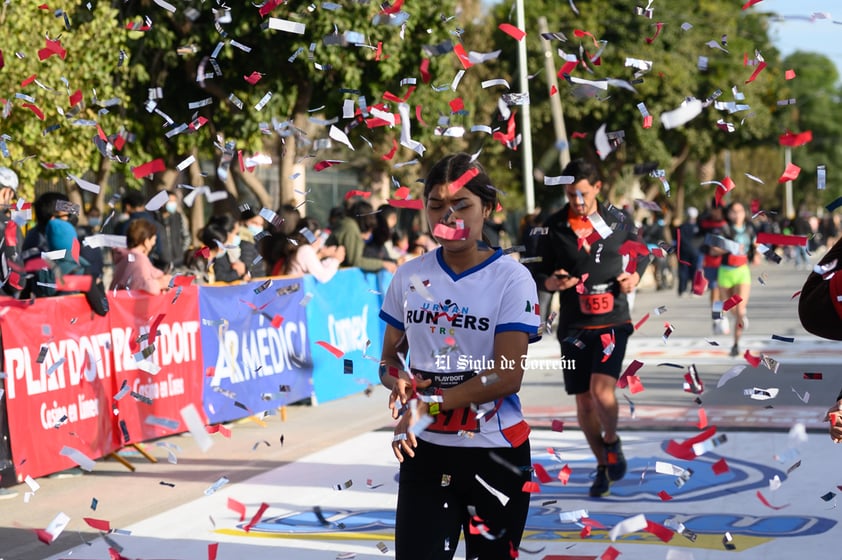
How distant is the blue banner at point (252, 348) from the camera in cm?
1053

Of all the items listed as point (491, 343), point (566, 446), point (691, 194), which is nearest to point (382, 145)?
point (566, 446)

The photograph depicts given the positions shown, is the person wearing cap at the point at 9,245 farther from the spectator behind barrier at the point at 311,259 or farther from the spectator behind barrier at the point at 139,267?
the spectator behind barrier at the point at 311,259

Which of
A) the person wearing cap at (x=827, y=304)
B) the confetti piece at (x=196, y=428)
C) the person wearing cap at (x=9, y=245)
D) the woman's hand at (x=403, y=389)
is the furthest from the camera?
the person wearing cap at (x=9, y=245)

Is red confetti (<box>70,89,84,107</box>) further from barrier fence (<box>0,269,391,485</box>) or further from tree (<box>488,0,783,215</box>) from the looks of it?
tree (<box>488,0,783,215</box>)

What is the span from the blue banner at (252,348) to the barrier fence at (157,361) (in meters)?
0.01

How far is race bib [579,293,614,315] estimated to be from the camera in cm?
764

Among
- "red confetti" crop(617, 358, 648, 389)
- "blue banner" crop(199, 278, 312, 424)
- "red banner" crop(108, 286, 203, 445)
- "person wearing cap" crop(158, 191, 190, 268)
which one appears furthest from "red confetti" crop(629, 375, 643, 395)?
"person wearing cap" crop(158, 191, 190, 268)

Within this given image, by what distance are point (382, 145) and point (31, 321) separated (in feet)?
91.9

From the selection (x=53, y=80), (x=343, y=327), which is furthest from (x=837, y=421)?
(x=53, y=80)

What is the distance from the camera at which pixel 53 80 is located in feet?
51.8

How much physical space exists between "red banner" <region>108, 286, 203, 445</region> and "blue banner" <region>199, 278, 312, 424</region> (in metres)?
0.20

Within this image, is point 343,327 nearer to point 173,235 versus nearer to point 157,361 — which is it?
point 157,361

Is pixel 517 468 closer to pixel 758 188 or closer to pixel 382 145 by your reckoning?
pixel 382 145

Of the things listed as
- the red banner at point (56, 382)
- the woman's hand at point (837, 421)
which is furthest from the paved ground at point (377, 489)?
the woman's hand at point (837, 421)
